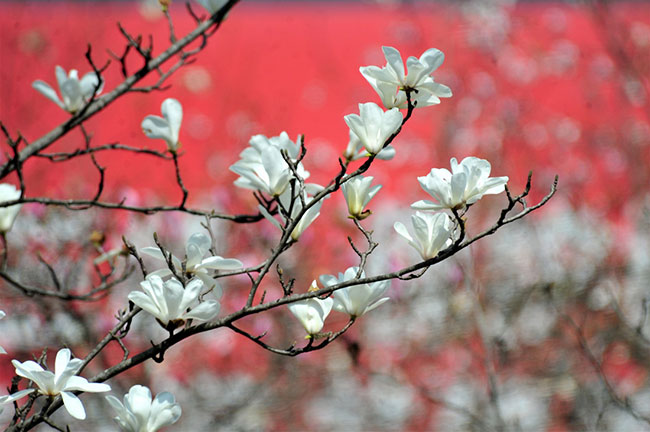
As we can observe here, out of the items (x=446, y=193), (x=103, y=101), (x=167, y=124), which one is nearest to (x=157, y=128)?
(x=167, y=124)

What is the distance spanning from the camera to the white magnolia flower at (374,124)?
682mm

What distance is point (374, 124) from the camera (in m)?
0.69

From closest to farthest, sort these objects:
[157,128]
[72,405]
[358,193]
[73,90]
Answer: [72,405]
[358,193]
[157,128]
[73,90]

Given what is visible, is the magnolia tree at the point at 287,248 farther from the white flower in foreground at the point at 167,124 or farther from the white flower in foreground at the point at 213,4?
the white flower in foreground at the point at 213,4

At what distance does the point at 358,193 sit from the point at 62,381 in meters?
0.37

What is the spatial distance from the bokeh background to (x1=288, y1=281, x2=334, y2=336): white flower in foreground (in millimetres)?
521

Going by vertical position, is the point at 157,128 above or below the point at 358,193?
above

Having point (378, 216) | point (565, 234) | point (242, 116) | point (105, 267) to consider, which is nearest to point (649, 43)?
point (565, 234)

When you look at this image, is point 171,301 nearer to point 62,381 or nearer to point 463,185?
point 62,381

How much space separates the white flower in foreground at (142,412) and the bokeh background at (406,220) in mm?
593

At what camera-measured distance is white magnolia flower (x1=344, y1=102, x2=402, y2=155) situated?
68cm

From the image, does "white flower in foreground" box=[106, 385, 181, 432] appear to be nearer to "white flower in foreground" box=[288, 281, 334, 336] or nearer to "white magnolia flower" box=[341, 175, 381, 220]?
"white flower in foreground" box=[288, 281, 334, 336]

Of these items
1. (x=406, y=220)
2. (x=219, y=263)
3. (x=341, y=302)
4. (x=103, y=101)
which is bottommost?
(x=406, y=220)

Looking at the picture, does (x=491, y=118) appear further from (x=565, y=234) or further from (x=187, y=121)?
(x=187, y=121)
